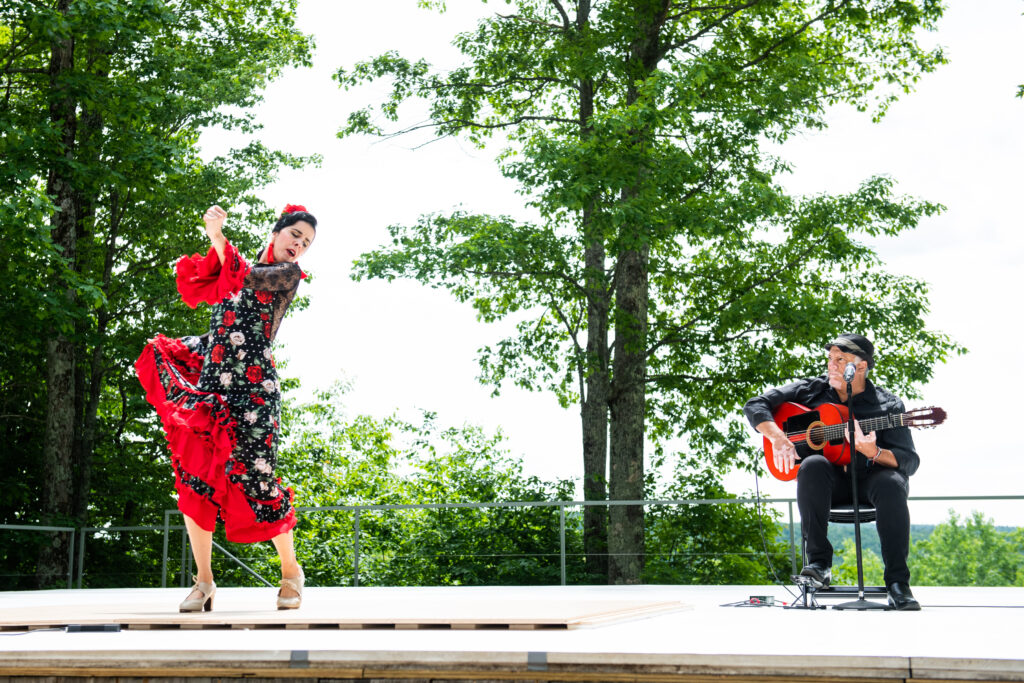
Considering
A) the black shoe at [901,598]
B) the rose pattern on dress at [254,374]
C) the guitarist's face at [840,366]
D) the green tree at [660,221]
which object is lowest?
the black shoe at [901,598]

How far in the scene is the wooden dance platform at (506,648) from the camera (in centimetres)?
213

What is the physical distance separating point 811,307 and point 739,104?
10.2 feet

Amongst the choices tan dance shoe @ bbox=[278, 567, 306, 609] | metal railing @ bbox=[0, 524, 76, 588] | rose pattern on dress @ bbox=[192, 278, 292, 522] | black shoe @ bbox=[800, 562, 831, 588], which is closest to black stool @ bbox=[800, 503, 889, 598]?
black shoe @ bbox=[800, 562, 831, 588]

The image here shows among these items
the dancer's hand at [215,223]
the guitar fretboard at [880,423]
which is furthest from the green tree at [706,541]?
the dancer's hand at [215,223]

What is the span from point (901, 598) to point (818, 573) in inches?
13.5

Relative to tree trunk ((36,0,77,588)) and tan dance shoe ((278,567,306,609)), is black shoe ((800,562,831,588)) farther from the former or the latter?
tree trunk ((36,0,77,588))

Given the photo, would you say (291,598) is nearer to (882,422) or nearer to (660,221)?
(882,422)

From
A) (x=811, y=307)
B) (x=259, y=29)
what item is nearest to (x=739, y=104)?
(x=811, y=307)

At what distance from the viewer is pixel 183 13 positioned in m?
13.3

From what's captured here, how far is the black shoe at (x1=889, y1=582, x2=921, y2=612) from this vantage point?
3791 millimetres

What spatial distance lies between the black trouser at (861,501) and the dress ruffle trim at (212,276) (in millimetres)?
2367

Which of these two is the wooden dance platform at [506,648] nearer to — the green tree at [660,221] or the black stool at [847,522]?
the black stool at [847,522]

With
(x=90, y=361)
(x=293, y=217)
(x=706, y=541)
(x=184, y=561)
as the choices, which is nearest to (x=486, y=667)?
(x=293, y=217)

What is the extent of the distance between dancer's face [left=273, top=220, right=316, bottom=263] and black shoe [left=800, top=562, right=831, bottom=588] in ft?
7.87
